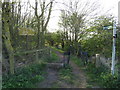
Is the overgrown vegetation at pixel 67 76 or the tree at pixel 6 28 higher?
the tree at pixel 6 28

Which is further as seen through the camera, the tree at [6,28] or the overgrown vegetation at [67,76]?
the overgrown vegetation at [67,76]

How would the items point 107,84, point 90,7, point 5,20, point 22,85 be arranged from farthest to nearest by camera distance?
point 90,7 < point 5,20 < point 107,84 < point 22,85

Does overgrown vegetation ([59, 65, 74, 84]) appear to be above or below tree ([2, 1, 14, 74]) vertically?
below

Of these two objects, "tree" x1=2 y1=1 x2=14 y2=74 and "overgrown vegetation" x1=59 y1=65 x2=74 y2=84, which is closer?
"tree" x1=2 y1=1 x2=14 y2=74

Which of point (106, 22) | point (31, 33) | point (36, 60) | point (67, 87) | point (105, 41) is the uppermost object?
point (106, 22)

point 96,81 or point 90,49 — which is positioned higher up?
point 90,49

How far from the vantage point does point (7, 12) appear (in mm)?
3643

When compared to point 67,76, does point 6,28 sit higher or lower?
higher

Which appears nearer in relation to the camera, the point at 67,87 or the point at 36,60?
the point at 67,87

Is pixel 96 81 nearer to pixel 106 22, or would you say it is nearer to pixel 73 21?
pixel 106 22

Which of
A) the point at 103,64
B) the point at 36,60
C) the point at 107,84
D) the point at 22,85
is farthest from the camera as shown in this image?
the point at 36,60

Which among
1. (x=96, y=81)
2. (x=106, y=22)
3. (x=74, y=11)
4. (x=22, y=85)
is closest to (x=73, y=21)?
(x=74, y=11)

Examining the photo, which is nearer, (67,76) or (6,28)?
(6,28)

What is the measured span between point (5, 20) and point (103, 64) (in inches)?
158
